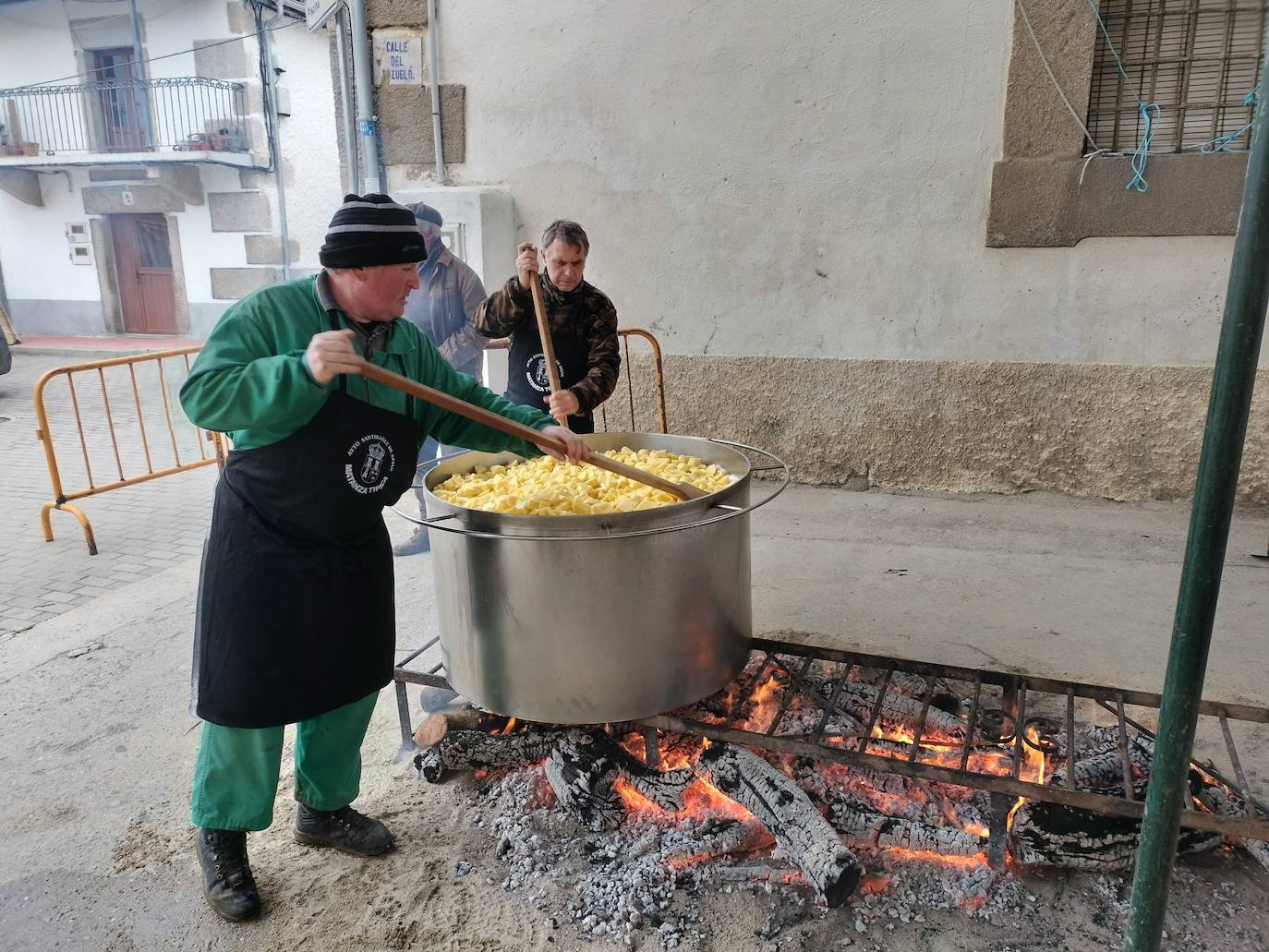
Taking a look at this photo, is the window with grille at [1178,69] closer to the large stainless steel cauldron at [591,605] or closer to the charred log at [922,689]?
the charred log at [922,689]

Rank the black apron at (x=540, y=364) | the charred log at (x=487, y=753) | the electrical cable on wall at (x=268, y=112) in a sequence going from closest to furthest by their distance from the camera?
the charred log at (x=487, y=753), the black apron at (x=540, y=364), the electrical cable on wall at (x=268, y=112)

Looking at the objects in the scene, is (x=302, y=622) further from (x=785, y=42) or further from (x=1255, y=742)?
(x=785, y=42)

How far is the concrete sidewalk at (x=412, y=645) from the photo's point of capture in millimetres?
2547

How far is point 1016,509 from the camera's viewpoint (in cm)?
599

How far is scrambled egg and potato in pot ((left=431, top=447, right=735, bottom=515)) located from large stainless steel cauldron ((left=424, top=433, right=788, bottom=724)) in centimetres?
10

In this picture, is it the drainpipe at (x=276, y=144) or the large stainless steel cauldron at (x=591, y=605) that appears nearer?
the large stainless steel cauldron at (x=591, y=605)

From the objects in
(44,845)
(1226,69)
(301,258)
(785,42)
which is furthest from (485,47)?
(301,258)

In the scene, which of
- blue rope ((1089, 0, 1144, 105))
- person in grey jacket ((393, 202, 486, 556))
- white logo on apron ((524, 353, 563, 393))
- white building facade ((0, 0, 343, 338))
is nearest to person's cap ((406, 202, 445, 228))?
person in grey jacket ((393, 202, 486, 556))

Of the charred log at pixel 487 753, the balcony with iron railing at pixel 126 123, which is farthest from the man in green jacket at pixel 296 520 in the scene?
the balcony with iron railing at pixel 126 123

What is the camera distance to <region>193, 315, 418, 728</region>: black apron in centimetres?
241

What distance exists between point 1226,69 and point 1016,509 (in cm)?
300

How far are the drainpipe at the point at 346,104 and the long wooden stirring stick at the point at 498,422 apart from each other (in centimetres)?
517

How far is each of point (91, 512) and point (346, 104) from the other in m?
3.72

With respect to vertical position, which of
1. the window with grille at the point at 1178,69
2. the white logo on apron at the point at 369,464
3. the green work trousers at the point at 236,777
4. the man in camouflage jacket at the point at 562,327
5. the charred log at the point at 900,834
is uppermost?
the window with grille at the point at 1178,69
